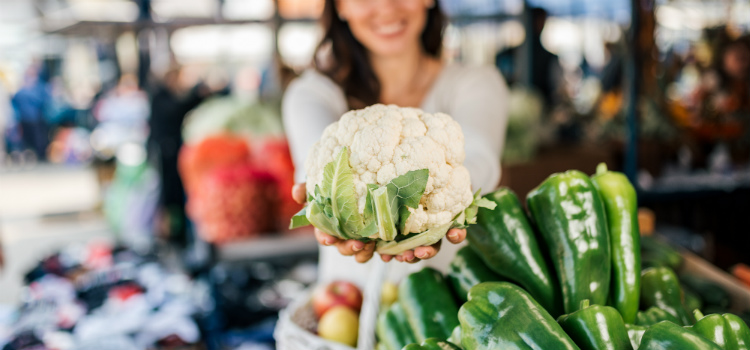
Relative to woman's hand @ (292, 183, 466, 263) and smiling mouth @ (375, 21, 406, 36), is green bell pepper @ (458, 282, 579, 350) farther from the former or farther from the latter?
smiling mouth @ (375, 21, 406, 36)

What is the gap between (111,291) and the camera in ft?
9.47

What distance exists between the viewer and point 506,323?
2.58 ft

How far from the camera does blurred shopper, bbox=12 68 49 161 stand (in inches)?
359

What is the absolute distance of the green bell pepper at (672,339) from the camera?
0.70 m

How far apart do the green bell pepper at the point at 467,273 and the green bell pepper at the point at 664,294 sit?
0.29 meters

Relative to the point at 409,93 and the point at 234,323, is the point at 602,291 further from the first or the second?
the point at 234,323

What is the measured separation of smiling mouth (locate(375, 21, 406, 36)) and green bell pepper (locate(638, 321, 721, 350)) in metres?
1.06

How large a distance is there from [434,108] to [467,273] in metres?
0.70

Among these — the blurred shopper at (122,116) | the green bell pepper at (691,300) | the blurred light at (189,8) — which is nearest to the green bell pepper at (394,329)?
the green bell pepper at (691,300)

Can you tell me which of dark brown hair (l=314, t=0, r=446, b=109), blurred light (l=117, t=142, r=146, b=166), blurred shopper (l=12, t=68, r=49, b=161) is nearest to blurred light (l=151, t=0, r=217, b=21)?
blurred light (l=117, t=142, r=146, b=166)

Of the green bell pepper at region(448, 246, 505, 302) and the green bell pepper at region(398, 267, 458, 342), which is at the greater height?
the green bell pepper at region(448, 246, 505, 302)

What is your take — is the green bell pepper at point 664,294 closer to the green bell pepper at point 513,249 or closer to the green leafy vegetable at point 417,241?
the green bell pepper at point 513,249

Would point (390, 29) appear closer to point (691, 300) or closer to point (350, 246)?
point (350, 246)

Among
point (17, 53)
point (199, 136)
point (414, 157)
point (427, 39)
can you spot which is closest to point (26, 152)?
point (17, 53)
